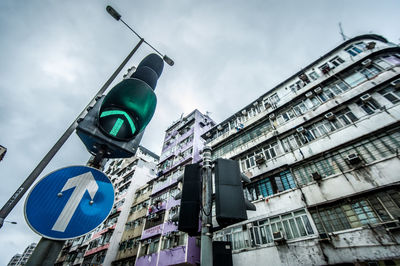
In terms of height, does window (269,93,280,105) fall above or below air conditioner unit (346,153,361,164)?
above

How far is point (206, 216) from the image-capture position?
2537 millimetres

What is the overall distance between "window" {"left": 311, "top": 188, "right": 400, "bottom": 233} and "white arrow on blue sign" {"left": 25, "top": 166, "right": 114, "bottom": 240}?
33.7 feet

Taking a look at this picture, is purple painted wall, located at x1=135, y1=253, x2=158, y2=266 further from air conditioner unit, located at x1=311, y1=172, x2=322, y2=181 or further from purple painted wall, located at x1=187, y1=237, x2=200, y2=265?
air conditioner unit, located at x1=311, y1=172, x2=322, y2=181

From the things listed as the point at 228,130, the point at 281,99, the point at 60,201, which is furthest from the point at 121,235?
the point at 60,201

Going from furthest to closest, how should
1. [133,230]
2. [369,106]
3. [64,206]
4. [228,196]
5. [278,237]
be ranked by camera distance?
[133,230] < [369,106] < [278,237] < [228,196] < [64,206]

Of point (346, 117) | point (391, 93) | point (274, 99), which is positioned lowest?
point (346, 117)

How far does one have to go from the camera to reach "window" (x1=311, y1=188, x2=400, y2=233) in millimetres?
7414

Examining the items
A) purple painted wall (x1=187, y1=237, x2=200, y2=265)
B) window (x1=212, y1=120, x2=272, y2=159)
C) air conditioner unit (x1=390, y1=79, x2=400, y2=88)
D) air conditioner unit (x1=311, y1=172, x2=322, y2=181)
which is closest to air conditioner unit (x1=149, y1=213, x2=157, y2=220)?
purple painted wall (x1=187, y1=237, x2=200, y2=265)

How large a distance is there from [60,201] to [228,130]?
1757 centimetres

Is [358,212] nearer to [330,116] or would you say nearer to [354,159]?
[354,159]

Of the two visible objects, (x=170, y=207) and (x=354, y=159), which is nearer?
(x=354, y=159)

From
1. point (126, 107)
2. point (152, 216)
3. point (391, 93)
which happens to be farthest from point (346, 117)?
point (152, 216)

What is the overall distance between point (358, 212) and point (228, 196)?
9.14 metres

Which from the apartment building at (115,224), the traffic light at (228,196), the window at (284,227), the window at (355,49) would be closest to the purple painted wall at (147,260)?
the apartment building at (115,224)
